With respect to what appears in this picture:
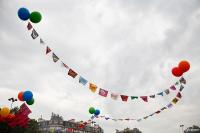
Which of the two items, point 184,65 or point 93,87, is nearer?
point 184,65

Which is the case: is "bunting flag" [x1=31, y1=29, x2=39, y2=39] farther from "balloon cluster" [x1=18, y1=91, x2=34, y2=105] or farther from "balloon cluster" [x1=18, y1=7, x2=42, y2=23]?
"balloon cluster" [x1=18, y1=91, x2=34, y2=105]

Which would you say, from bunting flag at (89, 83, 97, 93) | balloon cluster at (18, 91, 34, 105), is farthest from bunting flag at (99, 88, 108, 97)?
balloon cluster at (18, 91, 34, 105)

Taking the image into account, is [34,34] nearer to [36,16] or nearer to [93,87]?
[36,16]

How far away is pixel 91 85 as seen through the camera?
17.2 meters

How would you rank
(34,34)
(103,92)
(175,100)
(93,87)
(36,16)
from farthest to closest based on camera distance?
1. (175,100)
2. (103,92)
3. (93,87)
4. (34,34)
5. (36,16)

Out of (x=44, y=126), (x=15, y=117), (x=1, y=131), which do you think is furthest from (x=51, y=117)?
(x=15, y=117)

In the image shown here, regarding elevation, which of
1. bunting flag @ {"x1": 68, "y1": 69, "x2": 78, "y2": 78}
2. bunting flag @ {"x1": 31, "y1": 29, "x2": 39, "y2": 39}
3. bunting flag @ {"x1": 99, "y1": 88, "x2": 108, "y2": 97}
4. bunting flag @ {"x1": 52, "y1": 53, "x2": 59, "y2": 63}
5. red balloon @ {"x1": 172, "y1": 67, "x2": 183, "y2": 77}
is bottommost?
bunting flag @ {"x1": 99, "y1": 88, "x2": 108, "y2": 97}

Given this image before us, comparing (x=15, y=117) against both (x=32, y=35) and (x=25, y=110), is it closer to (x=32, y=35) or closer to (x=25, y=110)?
(x=25, y=110)

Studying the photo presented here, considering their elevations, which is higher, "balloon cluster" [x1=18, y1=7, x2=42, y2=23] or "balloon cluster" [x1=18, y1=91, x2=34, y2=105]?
"balloon cluster" [x1=18, y1=7, x2=42, y2=23]

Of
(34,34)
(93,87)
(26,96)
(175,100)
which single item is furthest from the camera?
(175,100)

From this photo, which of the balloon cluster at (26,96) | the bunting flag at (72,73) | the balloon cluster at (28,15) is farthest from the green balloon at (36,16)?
the balloon cluster at (26,96)

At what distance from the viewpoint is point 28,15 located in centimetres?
1377

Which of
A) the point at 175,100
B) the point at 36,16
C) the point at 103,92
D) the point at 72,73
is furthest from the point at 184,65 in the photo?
the point at 36,16

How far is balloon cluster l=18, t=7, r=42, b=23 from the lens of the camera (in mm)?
13688
